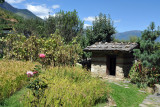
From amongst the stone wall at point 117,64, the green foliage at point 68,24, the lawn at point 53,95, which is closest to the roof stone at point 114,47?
the stone wall at point 117,64

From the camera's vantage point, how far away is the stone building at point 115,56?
42.1ft

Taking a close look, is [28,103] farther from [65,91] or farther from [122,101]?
[122,101]

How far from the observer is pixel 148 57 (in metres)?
9.07

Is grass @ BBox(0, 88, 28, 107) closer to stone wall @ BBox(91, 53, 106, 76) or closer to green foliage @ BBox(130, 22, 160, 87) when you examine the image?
green foliage @ BBox(130, 22, 160, 87)

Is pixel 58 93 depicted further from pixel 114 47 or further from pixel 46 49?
pixel 114 47

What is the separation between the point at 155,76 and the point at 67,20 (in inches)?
745

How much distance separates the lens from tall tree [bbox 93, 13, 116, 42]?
2009cm

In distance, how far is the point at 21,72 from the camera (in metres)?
7.51

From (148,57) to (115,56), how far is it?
197 inches

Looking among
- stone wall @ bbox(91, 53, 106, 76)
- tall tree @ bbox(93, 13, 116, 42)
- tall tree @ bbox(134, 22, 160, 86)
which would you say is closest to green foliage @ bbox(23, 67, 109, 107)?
tall tree @ bbox(134, 22, 160, 86)

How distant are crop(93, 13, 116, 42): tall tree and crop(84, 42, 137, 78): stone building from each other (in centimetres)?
Result: 555

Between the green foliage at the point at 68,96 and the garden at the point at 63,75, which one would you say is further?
the garden at the point at 63,75

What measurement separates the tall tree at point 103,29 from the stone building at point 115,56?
5.55 meters

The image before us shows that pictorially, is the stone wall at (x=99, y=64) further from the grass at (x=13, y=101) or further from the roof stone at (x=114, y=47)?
the grass at (x=13, y=101)
